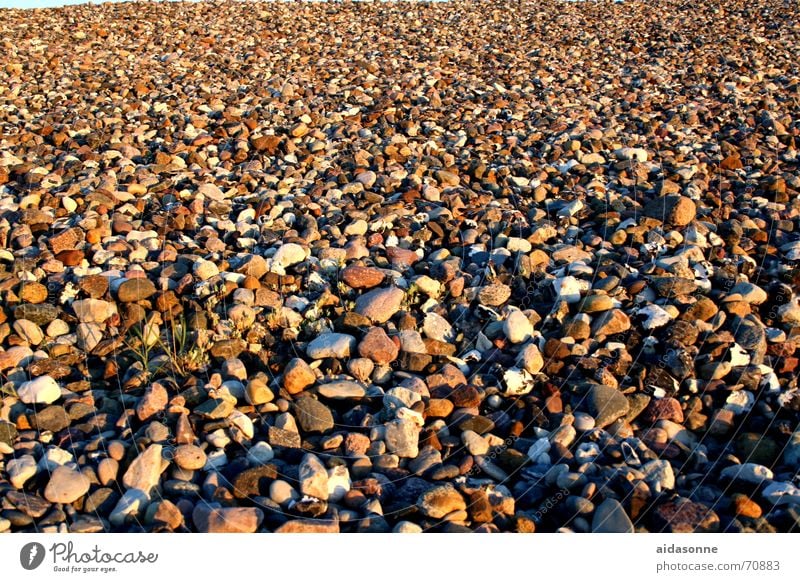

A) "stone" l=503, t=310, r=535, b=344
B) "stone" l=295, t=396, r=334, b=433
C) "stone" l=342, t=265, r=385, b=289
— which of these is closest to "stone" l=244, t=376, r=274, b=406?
"stone" l=295, t=396, r=334, b=433

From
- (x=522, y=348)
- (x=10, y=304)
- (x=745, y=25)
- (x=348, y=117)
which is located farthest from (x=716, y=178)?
(x=745, y=25)

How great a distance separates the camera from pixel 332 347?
117 inches

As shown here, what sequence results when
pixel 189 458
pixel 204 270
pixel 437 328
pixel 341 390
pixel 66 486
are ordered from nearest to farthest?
1. pixel 66 486
2. pixel 189 458
3. pixel 341 390
4. pixel 437 328
5. pixel 204 270

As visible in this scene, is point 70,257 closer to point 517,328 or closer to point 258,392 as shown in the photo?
point 258,392

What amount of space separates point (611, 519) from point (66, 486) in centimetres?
190

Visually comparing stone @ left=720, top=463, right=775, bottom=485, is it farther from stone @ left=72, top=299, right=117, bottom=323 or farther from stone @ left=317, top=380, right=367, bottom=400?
stone @ left=72, top=299, right=117, bottom=323

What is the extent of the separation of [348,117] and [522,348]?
3.70 m

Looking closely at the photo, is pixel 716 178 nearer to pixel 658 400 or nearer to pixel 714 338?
pixel 714 338

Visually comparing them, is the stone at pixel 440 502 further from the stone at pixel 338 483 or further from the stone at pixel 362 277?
the stone at pixel 362 277

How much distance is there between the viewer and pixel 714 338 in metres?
3.06

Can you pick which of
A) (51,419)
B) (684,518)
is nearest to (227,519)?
(51,419)

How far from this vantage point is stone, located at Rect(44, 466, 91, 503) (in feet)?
7.18

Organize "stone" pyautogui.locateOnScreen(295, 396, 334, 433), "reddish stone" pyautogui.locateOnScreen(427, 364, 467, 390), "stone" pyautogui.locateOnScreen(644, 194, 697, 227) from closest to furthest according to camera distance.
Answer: "stone" pyautogui.locateOnScreen(295, 396, 334, 433) → "reddish stone" pyautogui.locateOnScreen(427, 364, 467, 390) → "stone" pyautogui.locateOnScreen(644, 194, 697, 227)
